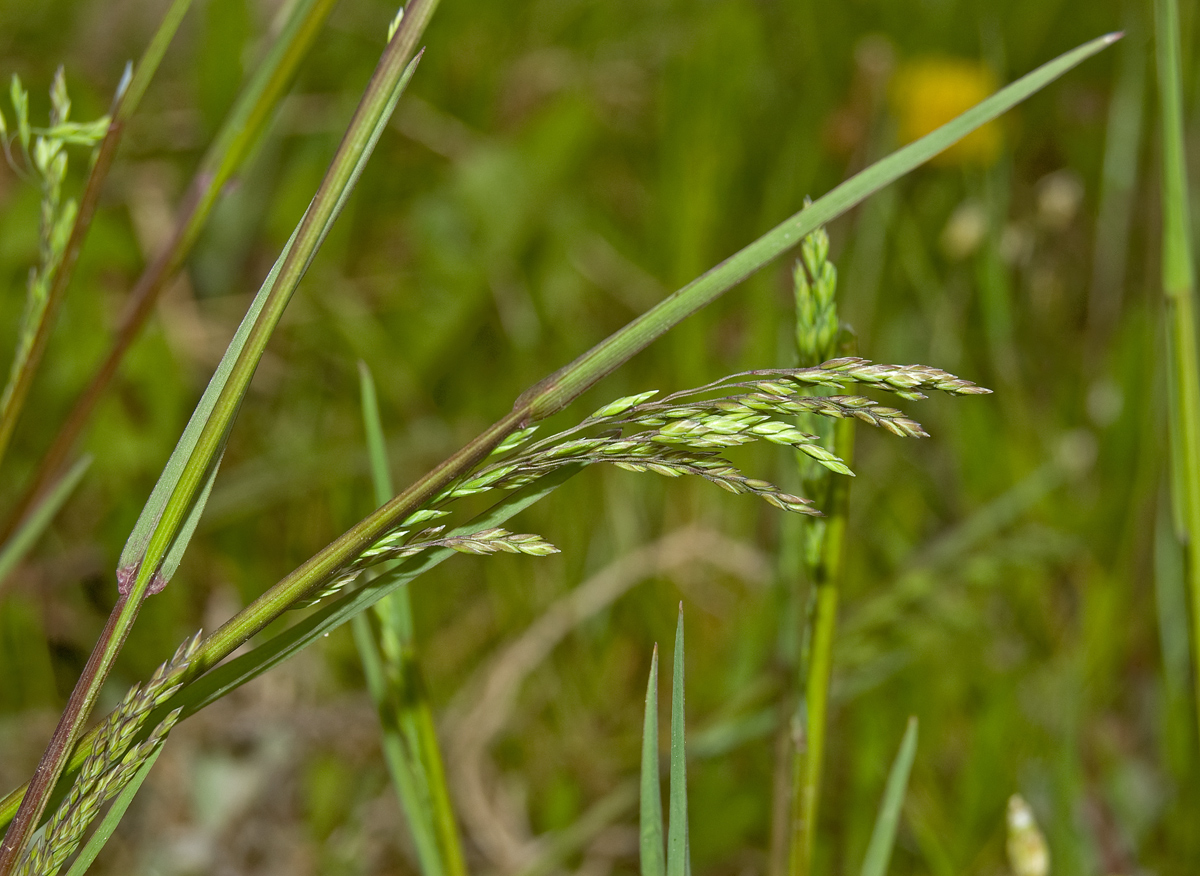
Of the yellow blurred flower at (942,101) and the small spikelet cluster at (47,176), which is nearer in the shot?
the small spikelet cluster at (47,176)

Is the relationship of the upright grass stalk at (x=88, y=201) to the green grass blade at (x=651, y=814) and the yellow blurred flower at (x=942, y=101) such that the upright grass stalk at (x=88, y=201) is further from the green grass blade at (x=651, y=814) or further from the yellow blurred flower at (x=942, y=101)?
the yellow blurred flower at (x=942, y=101)

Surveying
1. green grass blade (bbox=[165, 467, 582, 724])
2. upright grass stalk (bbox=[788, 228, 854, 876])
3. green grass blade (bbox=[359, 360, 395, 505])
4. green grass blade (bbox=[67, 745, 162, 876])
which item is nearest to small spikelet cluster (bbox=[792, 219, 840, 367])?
upright grass stalk (bbox=[788, 228, 854, 876])

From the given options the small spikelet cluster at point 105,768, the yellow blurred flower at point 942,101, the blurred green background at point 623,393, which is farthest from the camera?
the yellow blurred flower at point 942,101

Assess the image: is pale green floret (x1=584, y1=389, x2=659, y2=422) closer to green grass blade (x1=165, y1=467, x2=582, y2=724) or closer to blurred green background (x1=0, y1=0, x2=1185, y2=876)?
green grass blade (x1=165, y1=467, x2=582, y2=724)

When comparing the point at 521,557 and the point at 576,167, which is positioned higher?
the point at 576,167

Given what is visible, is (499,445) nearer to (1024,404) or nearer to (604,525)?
(604,525)

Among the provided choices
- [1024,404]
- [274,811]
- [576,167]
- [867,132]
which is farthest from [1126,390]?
[274,811]

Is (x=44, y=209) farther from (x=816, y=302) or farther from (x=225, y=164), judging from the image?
(x=816, y=302)

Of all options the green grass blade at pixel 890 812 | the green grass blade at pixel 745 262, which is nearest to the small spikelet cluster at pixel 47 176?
the green grass blade at pixel 745 262
